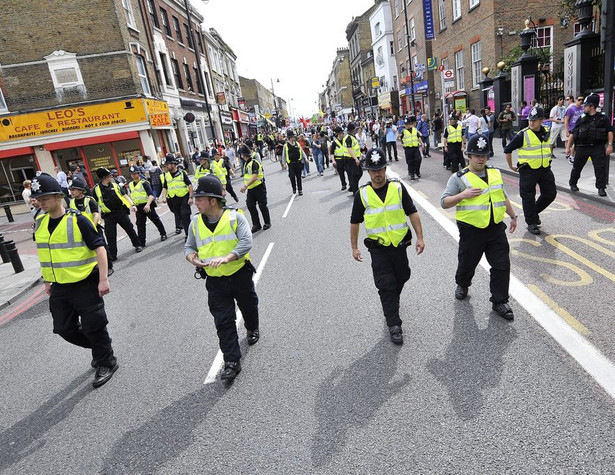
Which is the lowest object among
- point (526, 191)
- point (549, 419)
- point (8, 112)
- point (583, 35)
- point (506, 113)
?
point (549, 419)

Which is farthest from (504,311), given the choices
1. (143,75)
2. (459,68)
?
(459,68)

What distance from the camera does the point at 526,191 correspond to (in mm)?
6590

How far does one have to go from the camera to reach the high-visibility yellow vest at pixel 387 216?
3.98 m

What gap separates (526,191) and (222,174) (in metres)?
7.91

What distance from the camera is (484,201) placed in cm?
415

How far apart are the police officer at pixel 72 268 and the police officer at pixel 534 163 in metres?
5.81

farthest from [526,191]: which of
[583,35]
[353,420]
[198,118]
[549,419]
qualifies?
[198,118]

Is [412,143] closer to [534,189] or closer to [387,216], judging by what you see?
[534,189]

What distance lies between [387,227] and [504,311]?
4.86ft

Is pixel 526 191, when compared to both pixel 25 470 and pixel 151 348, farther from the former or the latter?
pixel 25 470

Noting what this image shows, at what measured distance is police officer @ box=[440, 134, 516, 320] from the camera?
4.14 metres

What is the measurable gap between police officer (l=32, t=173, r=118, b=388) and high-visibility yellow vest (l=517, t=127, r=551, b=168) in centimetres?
613

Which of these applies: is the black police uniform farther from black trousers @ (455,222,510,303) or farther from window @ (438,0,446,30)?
window @ (438,0,446,30)

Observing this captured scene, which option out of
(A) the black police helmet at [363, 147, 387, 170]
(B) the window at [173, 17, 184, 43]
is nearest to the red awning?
(B) the window at [173, 17, 184, 43]
